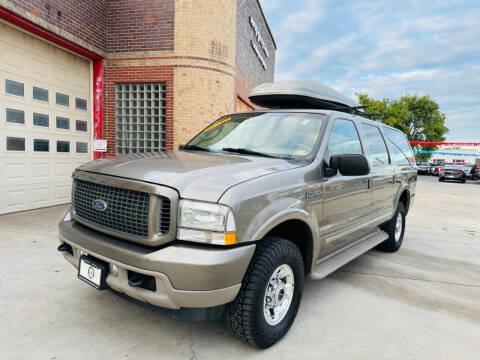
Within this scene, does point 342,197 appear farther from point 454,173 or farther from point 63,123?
point 454,173

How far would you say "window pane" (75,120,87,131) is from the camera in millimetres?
7746

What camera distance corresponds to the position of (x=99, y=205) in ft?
7.75

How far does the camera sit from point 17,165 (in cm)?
637

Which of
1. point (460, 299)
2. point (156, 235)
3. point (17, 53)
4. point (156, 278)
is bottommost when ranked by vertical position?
point (460, 299)

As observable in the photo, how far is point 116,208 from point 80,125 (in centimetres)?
649

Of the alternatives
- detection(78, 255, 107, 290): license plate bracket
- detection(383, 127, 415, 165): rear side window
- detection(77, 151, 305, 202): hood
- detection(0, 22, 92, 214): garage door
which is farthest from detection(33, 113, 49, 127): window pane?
detection(383, 127, 415, 165): rear side window

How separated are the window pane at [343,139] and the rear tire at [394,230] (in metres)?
1.64

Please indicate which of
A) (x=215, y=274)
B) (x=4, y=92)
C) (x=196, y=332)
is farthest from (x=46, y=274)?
(x=4, y=92)

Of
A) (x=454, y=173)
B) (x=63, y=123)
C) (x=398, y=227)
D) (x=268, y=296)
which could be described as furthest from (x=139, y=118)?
(x=454, y=173)

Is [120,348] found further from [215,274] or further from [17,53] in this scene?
[17,53]

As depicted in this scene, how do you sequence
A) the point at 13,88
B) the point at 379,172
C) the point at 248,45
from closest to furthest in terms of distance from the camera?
the point at 379,172, the point at 13,88, the point at 248,45

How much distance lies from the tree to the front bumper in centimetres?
4569

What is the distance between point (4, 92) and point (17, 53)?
0.82 metres

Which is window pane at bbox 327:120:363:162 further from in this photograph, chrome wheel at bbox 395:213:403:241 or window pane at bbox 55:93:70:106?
window pane at bbox 55:93:70:106
